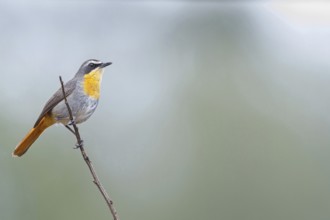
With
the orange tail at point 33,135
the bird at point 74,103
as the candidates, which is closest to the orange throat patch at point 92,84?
the bird at point 74,103

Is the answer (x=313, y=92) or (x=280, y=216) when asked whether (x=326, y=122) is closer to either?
(x=313, y=92)

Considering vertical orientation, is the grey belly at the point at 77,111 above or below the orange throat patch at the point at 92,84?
below

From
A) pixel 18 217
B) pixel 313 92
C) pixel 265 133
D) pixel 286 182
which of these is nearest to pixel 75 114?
pixel 18 217

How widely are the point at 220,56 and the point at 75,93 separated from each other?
13.8 m

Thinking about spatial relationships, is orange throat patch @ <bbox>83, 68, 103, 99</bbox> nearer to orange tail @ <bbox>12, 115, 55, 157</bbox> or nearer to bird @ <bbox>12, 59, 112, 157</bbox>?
bird @ <bbox>12, 59, 112, 157</bbox>

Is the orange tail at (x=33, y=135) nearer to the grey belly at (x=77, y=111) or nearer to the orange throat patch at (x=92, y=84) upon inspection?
the grey belly at (x=77, y=111)

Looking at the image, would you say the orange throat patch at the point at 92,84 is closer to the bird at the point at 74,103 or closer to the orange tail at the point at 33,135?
the bird at the point at 74,103

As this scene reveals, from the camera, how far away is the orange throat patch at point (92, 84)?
591 centimetres

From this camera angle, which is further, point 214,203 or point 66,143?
point 66,143

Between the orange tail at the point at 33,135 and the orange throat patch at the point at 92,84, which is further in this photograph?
the orange throat patch at the point at 92,84

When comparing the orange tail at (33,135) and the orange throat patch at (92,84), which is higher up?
the orange throat patch at (92,84)

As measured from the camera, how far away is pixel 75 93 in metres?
5.93

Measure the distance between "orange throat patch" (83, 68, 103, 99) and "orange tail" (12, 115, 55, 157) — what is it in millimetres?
306

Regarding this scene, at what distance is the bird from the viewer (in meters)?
5.75
